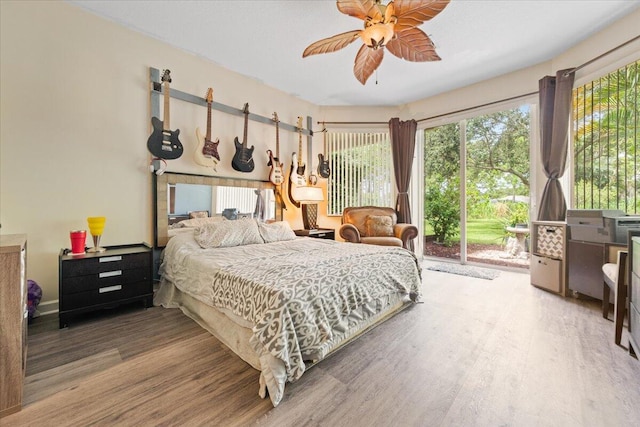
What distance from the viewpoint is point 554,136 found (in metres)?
3.10

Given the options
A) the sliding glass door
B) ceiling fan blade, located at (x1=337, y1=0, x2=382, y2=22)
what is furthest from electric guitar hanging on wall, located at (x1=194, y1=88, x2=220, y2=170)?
the sliding glass door

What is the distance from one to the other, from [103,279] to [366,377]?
2262mm

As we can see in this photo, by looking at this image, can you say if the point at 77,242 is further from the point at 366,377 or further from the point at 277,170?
the point at 366,377

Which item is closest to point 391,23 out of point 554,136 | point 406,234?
point 554,136

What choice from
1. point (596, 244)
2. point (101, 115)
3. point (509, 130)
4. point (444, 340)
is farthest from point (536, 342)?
point (101, 115)

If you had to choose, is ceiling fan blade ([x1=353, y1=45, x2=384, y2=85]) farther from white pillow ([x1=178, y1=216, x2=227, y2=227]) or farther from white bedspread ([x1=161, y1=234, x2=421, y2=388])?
white pillow ([x1=178, y1=216, x2=227, y2=227])

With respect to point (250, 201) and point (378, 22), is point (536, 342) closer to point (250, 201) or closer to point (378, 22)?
point (378, 22)

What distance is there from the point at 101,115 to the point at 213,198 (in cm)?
134

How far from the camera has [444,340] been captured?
1844mm

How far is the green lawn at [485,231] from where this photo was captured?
160 inches

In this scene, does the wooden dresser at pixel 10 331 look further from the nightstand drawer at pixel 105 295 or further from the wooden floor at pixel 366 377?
the nightstand drawer at pixel 105 295

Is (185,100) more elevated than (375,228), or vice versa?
(185,100)

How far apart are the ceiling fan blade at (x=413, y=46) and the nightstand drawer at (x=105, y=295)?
10.3 ft

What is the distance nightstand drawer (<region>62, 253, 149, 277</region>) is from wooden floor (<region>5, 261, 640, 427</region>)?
43 centimetres
